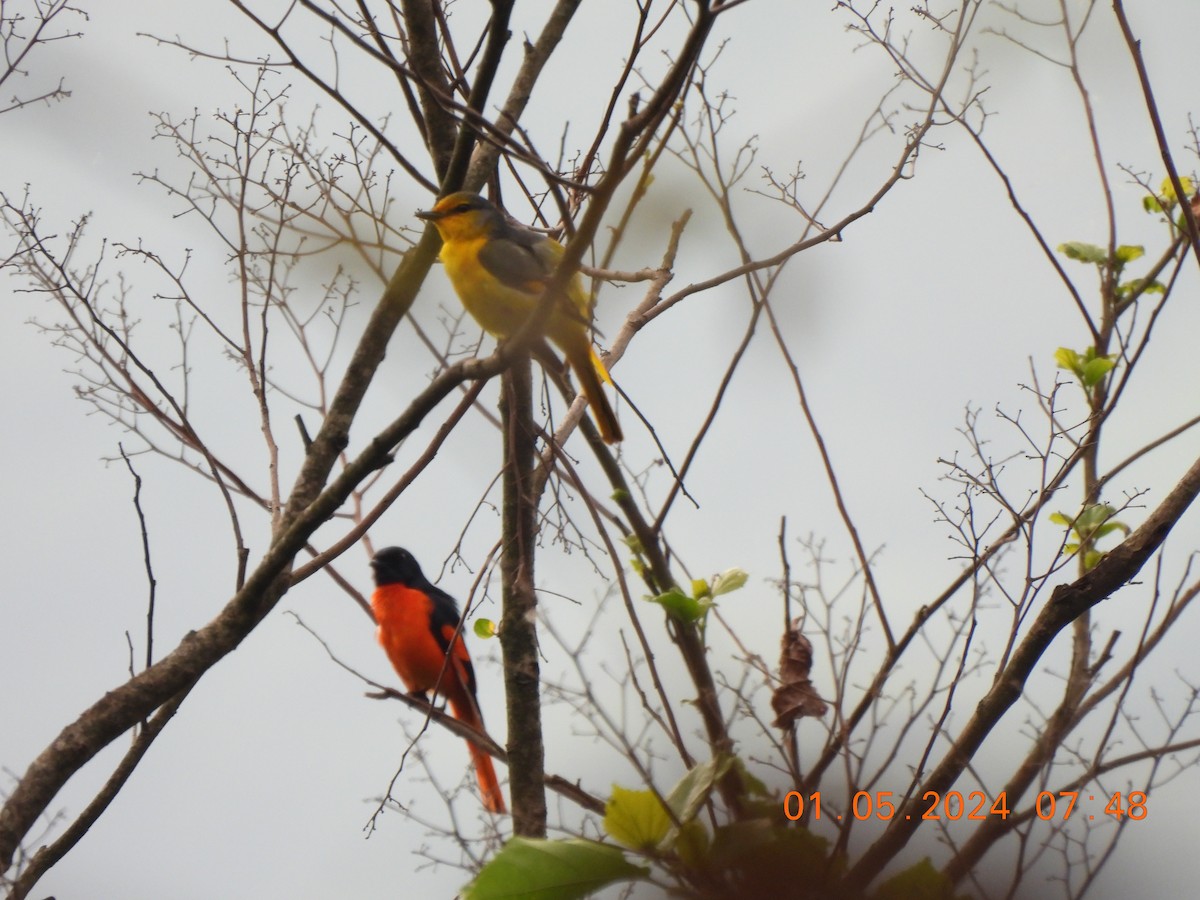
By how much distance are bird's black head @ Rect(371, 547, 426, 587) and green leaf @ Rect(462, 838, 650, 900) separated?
550cm

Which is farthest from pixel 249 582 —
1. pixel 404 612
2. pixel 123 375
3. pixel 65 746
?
pixel 404 612

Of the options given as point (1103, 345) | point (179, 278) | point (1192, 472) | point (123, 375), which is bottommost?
point (1192, 472)

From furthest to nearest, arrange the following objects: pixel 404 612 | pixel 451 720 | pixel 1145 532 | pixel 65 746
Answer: pixel 404 612, pixel 451 720, pixel 65 746, pixel 1145 532

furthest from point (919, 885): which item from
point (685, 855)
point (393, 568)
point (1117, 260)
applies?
point (393, 568)

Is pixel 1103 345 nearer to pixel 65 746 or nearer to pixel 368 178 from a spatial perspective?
pixel 368 178

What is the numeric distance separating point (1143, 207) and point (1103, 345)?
0.43 m

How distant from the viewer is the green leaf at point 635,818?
66cm

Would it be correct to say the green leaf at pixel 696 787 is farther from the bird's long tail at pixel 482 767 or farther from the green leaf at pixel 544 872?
the bird's long tail at pixel 482 767

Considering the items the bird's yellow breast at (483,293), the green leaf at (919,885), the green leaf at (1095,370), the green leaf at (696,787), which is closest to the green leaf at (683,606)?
the green leaf at (696,787)

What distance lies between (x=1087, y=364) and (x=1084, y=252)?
40 cm

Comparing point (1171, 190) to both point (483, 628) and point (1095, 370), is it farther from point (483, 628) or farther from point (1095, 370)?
point (483, 628)

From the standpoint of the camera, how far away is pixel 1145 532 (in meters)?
1.62

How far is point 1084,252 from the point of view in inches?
104

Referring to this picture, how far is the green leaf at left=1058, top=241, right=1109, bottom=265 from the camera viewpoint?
2.63 metres
